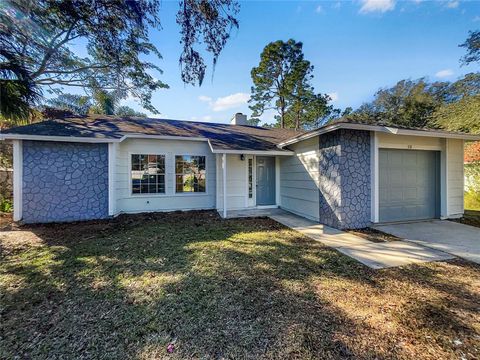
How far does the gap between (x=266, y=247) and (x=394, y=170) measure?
4.85 meters

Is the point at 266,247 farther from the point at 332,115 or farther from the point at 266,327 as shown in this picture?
the point at 332,115

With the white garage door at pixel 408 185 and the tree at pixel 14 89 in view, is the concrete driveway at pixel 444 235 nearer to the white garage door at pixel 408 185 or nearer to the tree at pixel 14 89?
the white garage door at pixel 408 185

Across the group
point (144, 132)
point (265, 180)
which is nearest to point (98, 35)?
point (144, 132)

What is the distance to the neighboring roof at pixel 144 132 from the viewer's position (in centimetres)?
743

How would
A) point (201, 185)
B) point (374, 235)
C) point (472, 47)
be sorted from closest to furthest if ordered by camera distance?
1. point (374, 235)
2. point (201, 185)
3. point (472, 47)

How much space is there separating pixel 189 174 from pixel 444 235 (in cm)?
826

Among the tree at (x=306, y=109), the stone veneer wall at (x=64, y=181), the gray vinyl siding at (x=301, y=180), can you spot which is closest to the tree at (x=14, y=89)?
the stone veneer wall at (x=64, y=181)

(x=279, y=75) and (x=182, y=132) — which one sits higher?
(x=279, y=75)

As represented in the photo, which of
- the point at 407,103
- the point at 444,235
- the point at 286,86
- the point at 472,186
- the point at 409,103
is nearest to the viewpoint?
the point at 444,235

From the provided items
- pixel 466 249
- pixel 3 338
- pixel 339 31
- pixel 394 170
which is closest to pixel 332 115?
pixel 339 31

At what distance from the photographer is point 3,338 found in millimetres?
2406

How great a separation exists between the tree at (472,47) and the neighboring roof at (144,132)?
10.5m

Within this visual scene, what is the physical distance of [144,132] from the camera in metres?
8.80

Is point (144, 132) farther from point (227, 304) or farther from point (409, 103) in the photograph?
Answer: point (409, 103)
